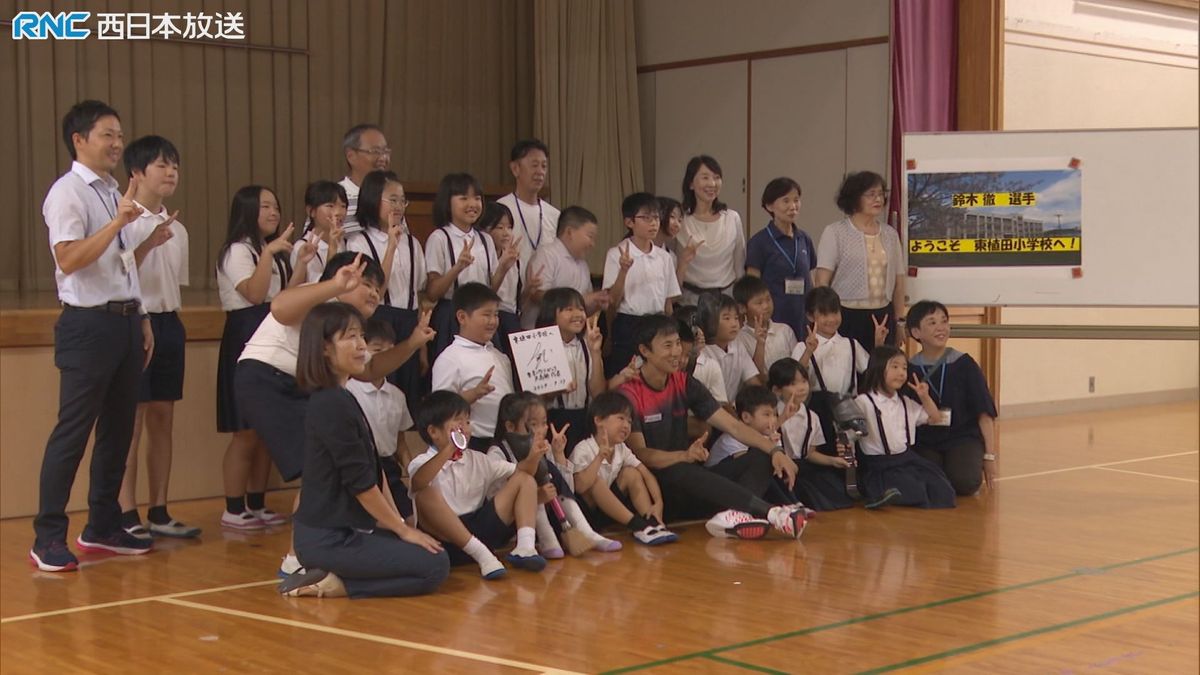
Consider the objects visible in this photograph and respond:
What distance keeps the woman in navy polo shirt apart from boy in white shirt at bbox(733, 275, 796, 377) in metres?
0.28

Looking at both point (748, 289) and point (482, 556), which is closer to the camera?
point (482, 556)

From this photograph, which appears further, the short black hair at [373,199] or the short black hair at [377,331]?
the short black hair at [373,199]

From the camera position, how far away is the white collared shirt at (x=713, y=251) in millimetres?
6871

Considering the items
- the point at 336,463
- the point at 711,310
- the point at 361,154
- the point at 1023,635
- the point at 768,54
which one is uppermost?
the point at 768,54

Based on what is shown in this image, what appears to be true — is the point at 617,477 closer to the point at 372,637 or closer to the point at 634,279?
the point at 634,279

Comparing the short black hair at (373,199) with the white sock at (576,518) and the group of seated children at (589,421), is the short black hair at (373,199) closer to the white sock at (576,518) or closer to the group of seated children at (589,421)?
the group of seated children at (589,421)

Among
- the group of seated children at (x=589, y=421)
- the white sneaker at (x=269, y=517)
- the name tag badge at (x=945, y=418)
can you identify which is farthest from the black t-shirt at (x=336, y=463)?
the name tag badge at (x=945, y=418)

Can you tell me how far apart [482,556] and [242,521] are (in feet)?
4.69

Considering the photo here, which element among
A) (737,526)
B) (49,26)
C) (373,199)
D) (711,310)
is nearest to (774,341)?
(711,310)

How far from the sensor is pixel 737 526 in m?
5.68

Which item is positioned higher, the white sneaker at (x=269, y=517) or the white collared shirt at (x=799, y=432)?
the white collared shirt at (x=799, y=432)

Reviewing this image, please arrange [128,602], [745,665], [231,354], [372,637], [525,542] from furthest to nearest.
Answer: [231,354]
[525,542]
[128,602]
[372,637]
[745,665]

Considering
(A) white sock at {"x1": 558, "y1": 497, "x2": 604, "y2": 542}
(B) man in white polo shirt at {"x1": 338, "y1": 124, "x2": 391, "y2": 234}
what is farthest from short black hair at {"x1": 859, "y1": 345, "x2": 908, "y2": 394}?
(B) man in white polo shirt at {"x1": 338, "y1": 124, "x2": 391, "y2": 234}

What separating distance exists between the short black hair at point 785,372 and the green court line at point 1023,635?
78.3 inches
